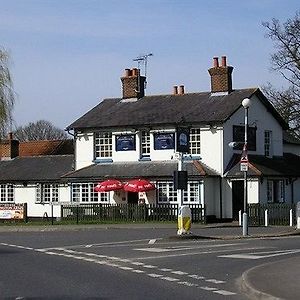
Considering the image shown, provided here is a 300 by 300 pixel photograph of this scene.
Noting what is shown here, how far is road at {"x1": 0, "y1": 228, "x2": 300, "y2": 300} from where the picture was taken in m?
15.0

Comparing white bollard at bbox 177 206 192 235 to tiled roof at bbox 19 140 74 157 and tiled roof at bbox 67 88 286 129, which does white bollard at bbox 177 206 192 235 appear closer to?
tiled roof at bbox 67 88 286 129

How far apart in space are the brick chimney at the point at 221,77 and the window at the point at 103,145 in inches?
292

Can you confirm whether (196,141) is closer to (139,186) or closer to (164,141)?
(164,141)

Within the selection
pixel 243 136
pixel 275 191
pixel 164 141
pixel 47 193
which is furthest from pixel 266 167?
pixel 47 193

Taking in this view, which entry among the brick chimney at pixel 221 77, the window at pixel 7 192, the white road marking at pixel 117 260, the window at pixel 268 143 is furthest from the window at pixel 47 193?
the white road marking at pixel 117 260

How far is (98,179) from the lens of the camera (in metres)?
48.4

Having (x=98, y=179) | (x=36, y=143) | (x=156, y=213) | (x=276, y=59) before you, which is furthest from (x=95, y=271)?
(x=36, y=143)

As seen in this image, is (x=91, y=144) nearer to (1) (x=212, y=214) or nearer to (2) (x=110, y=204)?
(2) (x=110, y=204)

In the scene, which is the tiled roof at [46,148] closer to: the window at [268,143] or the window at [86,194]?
the window at [86,194]

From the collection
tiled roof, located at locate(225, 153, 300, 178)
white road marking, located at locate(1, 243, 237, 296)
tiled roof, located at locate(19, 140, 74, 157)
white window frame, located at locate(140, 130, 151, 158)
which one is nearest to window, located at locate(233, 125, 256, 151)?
tiled roof, located at locate(225, 153, 300, 178)

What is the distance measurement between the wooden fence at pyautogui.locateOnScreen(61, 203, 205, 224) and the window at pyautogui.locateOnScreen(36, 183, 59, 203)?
4825 mm

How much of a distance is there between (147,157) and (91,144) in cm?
432

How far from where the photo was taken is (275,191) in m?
47.5

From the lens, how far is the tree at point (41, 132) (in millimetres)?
109919
